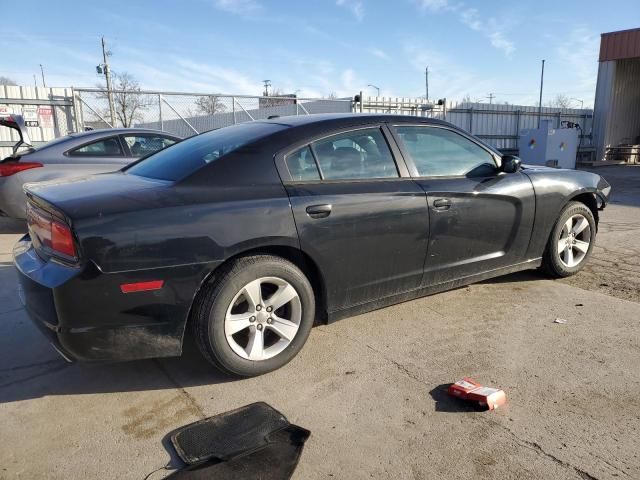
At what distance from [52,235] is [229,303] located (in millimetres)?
981

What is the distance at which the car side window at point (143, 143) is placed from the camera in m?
6.89

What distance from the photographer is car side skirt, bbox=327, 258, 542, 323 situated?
3174mm

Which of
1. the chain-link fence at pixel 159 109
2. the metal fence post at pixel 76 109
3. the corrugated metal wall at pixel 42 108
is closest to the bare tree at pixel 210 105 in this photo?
the chain-link fence at pixel 159 109

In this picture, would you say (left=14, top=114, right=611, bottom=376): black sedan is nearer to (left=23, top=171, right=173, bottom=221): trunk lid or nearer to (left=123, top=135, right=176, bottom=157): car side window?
(left=23, top=171, right=173, bottom=221): trunk lid

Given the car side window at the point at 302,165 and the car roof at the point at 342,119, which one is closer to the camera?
the car side window at the point at 302,165

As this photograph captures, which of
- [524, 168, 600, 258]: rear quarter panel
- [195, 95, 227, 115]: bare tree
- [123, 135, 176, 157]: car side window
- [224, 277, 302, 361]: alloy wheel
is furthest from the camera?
[195, 95, 227, 115]: bare tree

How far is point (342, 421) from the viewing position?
243 cm

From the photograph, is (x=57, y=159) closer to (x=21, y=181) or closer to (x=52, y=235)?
(x=21, y=181)

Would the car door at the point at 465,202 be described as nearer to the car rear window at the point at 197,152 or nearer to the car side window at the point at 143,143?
the car rear window at the point at 197,152

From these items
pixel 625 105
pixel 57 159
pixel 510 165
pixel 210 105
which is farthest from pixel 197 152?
pixel 625 105

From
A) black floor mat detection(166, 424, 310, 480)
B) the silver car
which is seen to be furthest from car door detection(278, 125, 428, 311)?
the silver car

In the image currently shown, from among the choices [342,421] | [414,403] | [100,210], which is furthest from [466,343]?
[100,210]

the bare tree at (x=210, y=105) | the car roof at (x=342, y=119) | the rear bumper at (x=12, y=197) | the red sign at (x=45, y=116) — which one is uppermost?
the bare tree at (x=210, y=105)

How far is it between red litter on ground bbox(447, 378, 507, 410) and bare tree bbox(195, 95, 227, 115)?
12152 millimetres
